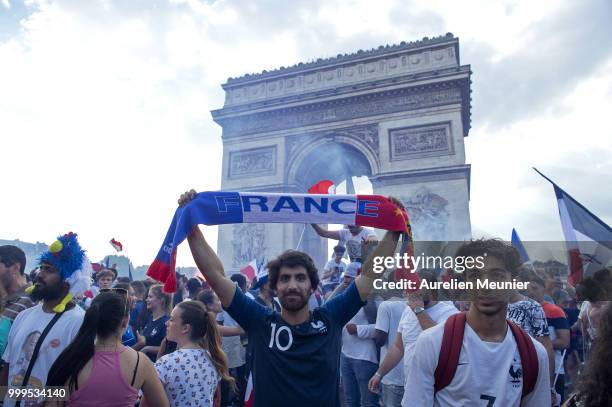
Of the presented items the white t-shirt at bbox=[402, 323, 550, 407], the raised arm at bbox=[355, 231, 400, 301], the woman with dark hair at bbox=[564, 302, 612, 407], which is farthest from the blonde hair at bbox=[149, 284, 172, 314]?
the woman with dark hair at bbox=[564, 302, 612, 407]

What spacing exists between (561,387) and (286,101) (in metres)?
17.8

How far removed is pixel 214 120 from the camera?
21797 millimetres

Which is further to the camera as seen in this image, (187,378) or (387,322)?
(387,322)

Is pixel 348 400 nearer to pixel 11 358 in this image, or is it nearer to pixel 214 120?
pixel 11 358

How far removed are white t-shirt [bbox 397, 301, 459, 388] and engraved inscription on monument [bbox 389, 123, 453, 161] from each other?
48.4 ft

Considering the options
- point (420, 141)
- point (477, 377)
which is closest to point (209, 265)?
point (477, 377)

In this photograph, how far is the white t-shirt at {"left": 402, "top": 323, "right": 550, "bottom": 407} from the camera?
5.88ft

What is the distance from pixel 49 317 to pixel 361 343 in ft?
10.1

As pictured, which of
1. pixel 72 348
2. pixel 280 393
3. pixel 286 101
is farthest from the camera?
pixel 286 101

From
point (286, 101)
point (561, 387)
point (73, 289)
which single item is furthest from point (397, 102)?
point (73, 289)

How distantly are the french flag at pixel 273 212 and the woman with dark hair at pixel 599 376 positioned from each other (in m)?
1.25

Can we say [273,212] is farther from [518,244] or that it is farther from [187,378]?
[518,244]

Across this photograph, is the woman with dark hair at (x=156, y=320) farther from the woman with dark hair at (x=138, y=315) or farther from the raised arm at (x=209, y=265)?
the raised arm at (x=209, y=265)

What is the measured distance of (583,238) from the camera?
400 centimetres
